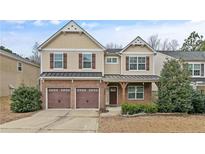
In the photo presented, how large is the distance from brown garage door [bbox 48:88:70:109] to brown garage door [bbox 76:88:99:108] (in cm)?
96

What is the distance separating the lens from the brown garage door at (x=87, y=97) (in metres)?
25.8

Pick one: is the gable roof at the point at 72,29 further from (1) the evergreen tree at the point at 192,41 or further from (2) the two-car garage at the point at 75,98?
(1) the evergreen tree at the point at 192,41

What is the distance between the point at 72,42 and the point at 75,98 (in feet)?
16.4

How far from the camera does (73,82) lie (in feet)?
83.8

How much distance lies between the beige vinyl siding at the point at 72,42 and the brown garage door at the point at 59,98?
3.85 metres

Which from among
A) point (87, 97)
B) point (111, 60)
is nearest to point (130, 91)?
point (111, 60)

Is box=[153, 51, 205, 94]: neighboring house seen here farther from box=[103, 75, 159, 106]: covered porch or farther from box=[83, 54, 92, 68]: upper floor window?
box=[83, 54, 92, 68]: upper floor window

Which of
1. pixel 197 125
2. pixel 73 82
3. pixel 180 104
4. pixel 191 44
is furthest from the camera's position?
pixel 191 44

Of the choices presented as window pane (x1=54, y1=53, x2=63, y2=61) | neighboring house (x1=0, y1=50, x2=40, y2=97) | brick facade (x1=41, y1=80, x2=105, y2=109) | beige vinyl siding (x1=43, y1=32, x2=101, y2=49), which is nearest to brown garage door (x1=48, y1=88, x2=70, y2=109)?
brick facade (x1=41, y1=80, x2=105, y2=109)

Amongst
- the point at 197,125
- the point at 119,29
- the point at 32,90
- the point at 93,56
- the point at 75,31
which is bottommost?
the point at 197,125

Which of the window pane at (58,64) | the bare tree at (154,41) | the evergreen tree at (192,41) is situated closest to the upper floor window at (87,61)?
the window pane at (58,64)
